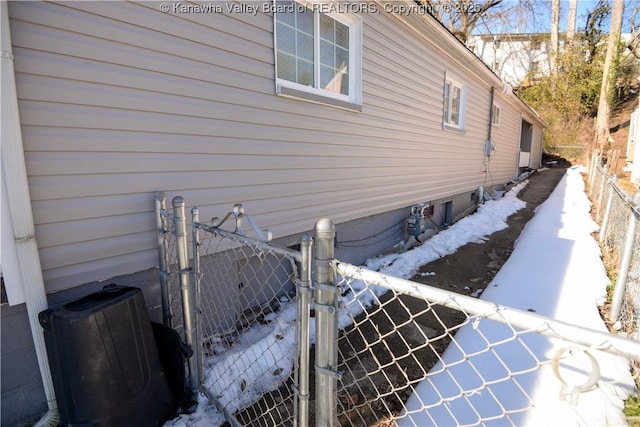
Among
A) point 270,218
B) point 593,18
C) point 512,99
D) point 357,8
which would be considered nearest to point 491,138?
point 512,99

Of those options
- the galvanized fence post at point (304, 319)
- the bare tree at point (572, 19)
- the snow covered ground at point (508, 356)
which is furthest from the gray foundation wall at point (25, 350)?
the bare tree at point (572, 19)

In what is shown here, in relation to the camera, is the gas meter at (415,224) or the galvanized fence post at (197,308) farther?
the gas meter at (415,224)

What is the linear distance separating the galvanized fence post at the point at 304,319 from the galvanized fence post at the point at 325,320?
72 mm

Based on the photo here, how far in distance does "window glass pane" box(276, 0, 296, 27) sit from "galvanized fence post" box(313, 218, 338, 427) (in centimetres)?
300

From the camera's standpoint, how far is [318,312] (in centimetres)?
127

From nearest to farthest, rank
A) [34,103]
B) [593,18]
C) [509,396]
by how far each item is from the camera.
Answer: [34,103]
[509,396]
[593,18]

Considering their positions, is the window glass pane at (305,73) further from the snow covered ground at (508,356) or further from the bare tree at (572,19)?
the bare tree at (572,19)

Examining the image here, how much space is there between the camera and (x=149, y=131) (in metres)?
2.46

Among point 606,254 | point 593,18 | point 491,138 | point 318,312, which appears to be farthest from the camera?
point 593,18

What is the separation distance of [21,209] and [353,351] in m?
2.18

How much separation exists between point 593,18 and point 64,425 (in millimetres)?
35431

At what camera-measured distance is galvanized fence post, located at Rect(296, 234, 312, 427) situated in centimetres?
134

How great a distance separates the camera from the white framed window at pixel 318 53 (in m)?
3.52

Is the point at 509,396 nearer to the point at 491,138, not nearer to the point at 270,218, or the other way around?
the point at 270,218
